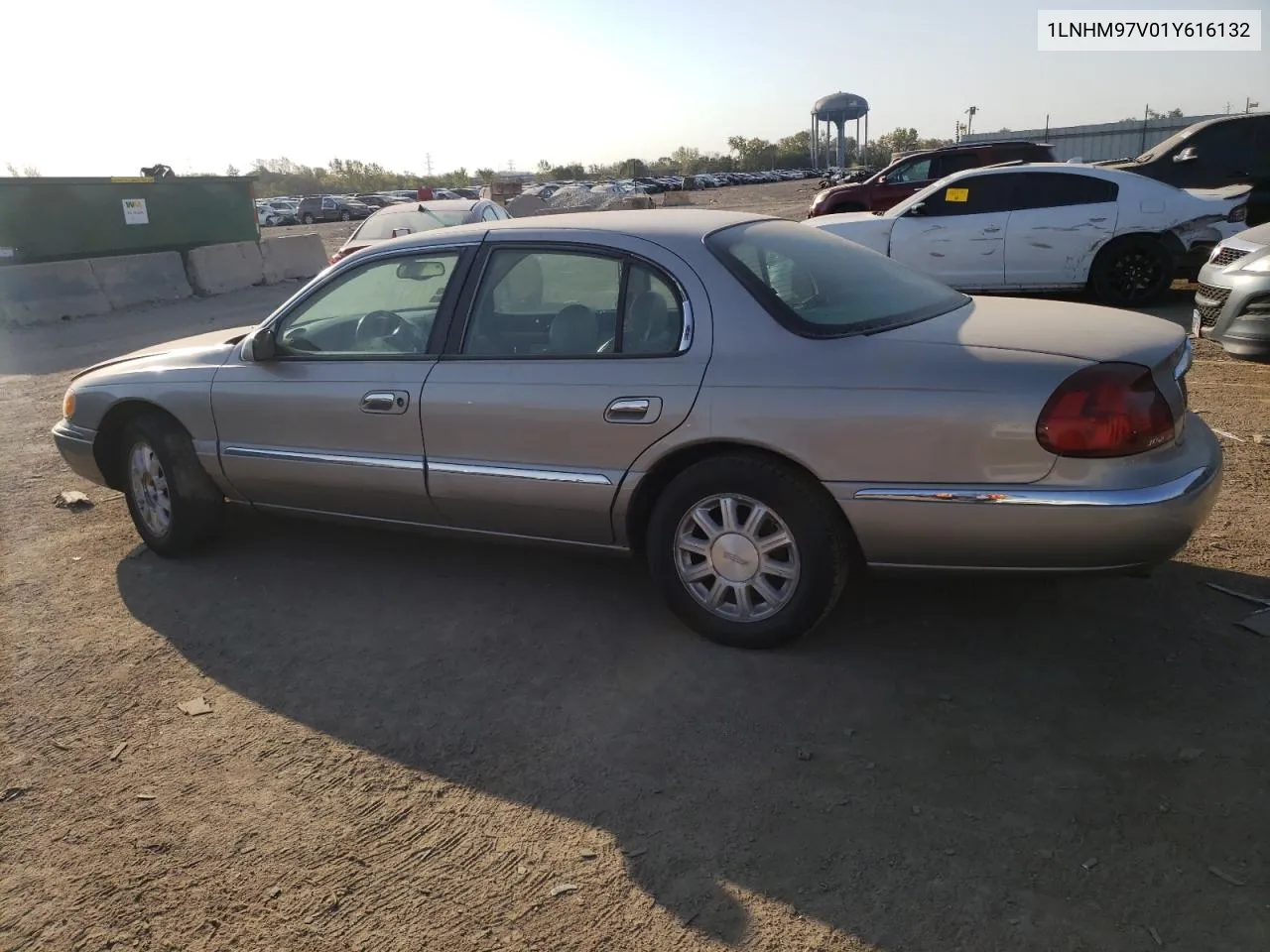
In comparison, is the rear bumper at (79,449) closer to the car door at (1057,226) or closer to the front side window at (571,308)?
the front side window at (571,308)

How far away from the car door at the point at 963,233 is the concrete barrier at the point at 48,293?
36.2 ft

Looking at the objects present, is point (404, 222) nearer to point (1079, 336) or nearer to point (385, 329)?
point (385, 329)

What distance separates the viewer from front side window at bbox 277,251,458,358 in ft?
13.8

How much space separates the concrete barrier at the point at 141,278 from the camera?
14211mm

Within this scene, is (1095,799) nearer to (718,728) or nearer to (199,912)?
(718,728)

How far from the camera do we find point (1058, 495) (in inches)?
119

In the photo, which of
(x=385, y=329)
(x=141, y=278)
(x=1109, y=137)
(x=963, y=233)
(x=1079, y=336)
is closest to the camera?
(x=1079, y=336)

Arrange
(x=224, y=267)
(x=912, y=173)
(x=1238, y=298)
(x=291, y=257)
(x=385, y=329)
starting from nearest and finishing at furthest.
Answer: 1. (x=385, y=329)
2. (x=1238, y=298)
3. (x=224, y=267)
4. (x=912, y=173)
5. (x=291, y=257)

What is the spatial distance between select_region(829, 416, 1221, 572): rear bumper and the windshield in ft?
30.4

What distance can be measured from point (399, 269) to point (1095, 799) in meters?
3.34

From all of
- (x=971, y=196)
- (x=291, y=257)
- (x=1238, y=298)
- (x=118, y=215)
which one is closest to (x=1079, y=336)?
(x=1238, y=298)

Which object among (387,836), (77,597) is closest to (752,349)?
(387,836)

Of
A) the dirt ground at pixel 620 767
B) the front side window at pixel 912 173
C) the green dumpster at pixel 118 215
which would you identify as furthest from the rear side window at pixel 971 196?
the green dumpster at pixel 118 215

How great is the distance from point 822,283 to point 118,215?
48.5 ft
